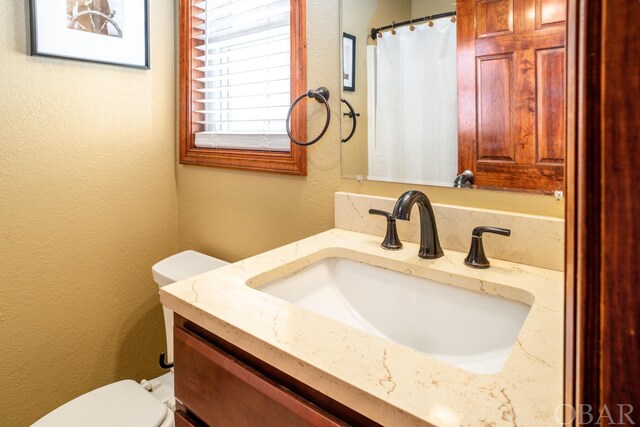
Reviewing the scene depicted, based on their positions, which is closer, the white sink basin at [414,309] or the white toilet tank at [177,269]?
the white sink basin at [414,309]

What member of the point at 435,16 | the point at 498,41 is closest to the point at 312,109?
the point at 435,16

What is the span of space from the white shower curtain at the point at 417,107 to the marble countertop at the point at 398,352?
11.5 inches

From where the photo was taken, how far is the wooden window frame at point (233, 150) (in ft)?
4.13

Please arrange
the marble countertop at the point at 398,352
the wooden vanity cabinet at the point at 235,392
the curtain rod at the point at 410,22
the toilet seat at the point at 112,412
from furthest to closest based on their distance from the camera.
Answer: the toilet seat at the point at 112,412, the curtain rod at the point at 410,22, the wooden vanity cabinet at the point at 235,392, the marble countertop at the point at 398,352

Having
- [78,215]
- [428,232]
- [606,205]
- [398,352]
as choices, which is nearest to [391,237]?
[428,232]

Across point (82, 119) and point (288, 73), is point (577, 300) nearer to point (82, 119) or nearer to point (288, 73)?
point (288, 73)

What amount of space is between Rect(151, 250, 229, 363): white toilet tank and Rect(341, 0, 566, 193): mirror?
0.68 meters

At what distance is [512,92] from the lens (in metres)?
0.88

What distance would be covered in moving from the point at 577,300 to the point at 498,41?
0.80 m

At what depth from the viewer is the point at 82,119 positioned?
1.49 m

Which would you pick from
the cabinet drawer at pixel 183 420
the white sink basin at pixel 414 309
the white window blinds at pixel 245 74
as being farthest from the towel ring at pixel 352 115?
the cabinet drawer at pixel 183 420

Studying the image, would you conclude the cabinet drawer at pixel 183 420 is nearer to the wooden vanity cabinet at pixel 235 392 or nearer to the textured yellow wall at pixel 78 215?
the wooden vanity cabinet at pixel 235 392

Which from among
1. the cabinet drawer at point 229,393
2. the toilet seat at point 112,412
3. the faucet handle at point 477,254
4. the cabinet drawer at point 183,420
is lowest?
the toilet seat at point 112,412

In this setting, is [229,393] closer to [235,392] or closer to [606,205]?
[235,392]
